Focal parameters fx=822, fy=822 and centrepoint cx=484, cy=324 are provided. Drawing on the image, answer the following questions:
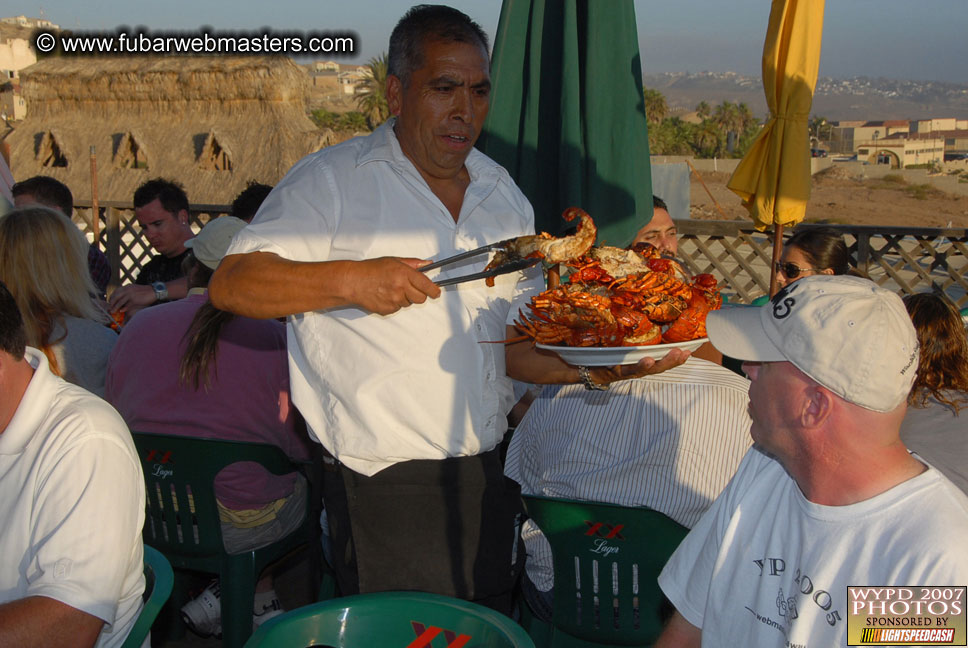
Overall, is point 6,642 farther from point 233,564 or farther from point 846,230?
point 846,230

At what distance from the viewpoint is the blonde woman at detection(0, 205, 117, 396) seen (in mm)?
3400

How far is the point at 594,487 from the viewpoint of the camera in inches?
102

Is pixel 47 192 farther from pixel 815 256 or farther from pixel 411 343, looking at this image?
pixel 815 256

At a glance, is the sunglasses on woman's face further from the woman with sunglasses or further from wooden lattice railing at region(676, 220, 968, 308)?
wooden lattice railing at region(676, 220, 968, 308)

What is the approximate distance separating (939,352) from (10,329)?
10.4 feet

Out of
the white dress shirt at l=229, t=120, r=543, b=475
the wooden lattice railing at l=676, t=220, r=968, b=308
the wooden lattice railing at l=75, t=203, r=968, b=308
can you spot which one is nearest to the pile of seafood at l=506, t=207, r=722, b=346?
the white dress shirt at l=229, t=120, r=543, b=475

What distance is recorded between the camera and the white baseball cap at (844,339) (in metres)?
1.41

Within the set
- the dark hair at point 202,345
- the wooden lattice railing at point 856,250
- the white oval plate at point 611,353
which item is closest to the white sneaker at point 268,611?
the dark hair at point 202,345

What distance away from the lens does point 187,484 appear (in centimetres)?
310

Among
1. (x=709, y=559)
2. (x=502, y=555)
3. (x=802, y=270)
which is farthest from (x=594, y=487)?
(x=802, y=270)

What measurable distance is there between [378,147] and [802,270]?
298cm

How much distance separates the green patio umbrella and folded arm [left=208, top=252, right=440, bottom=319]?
1.85 meters

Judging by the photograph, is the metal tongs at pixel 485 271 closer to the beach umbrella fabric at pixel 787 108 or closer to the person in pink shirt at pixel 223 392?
the person in pink shirt at pixel 223 392

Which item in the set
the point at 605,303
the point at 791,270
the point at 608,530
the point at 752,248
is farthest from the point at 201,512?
the point at 752,248
